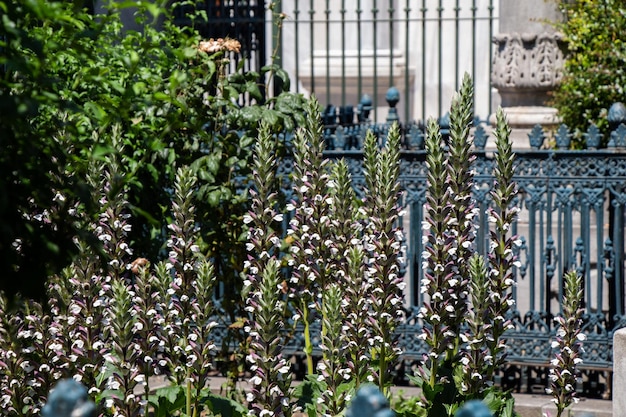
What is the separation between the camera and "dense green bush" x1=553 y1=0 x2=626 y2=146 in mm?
10000

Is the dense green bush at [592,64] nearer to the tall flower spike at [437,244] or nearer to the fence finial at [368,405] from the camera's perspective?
the tall flower spike at [437,244]

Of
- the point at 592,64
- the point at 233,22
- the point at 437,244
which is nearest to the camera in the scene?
the point at 437,244

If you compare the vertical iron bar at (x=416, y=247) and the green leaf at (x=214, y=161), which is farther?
the vertical iron bar at (x=416, y=247)

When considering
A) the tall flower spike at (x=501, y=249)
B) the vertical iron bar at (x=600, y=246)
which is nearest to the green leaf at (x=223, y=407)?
the tall flower spike at (x=501, y=249)

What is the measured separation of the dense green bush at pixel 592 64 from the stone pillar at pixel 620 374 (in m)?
5.19

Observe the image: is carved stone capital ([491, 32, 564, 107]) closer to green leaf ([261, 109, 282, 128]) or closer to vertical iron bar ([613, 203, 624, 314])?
vertical iron bar ([613, 203, 624, 314])

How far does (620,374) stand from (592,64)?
594 centimetres

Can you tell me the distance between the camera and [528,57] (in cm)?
1082

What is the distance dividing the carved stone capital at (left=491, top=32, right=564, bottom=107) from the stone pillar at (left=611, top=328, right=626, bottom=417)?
609 cm

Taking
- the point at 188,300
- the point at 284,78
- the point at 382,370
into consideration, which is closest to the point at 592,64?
the point at 284,78

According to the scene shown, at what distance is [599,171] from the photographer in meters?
6.71

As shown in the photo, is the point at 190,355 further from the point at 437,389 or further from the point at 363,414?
the point at 363,414

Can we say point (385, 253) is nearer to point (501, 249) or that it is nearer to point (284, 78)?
point (501, 249)

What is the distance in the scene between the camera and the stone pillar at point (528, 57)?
35.3 ft
